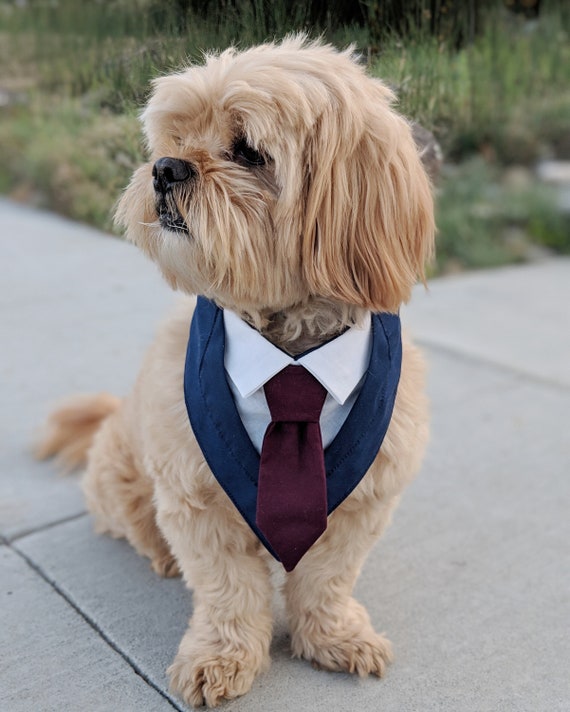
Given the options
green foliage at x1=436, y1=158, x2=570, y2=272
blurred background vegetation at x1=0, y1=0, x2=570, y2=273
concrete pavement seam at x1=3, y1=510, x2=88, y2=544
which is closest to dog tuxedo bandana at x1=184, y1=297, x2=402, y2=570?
blurred background vegetation at x1=0, y1=0, x2=570, y2=273

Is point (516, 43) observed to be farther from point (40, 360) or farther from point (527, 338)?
point (40, 360)

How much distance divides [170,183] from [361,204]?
447 mm

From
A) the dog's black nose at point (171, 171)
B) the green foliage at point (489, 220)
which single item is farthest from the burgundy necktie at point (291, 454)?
the green foliage at point (489, 220)

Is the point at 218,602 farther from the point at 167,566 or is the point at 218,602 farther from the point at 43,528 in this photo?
the point at 43,528

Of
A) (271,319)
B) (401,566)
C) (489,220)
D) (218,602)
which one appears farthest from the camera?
(489,220)

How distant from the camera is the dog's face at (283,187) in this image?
1896 mm

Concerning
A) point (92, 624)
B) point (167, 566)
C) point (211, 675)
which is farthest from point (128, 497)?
point (211, 675)

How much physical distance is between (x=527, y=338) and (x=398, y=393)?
316 cm

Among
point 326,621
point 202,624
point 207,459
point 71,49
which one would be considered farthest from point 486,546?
point 71,49

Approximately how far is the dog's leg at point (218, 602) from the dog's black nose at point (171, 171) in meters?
0.82

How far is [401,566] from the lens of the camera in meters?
2.87

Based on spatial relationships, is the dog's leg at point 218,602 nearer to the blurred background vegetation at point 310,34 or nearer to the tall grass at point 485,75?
the blurred background vegetation at point 310,34

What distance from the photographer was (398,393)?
7.51 feet

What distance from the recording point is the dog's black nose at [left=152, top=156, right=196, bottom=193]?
1.90 meters
